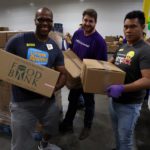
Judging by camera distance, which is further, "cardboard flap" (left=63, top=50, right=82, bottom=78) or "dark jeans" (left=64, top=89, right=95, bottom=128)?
"dark jeans" (left=64, top=89, right=95, bottom=128)

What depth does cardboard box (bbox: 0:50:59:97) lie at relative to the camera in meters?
1.58

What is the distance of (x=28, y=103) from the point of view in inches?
67.4

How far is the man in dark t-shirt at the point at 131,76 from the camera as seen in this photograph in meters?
1.54

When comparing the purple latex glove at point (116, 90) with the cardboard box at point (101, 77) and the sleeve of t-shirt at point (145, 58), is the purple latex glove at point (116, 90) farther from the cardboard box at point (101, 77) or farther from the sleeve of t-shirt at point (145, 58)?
the sleeve of t-shirt at point (145, 58)

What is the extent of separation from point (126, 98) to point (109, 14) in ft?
30.6

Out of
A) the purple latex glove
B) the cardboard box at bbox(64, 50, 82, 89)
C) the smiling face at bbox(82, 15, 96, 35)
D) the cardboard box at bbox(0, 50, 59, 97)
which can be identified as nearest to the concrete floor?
the cardboard box at bbox(64, 50, 82, 89)

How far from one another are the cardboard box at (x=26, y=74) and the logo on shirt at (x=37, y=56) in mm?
101

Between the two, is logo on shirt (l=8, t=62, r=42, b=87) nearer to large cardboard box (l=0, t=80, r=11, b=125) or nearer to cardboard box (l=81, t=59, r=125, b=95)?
cardboard box (l=81, t=59, r=125, b=95)

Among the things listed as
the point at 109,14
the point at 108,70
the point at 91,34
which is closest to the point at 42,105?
the point at 108,70

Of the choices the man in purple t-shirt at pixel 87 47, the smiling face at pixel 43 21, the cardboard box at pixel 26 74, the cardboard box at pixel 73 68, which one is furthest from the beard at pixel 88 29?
the cardboard box at pixel 26 74

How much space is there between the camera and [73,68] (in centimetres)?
228

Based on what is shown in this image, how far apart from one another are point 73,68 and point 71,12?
9.17 meters

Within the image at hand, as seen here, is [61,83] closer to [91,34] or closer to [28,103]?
[28,103]

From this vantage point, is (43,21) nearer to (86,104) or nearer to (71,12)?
(86,104)
